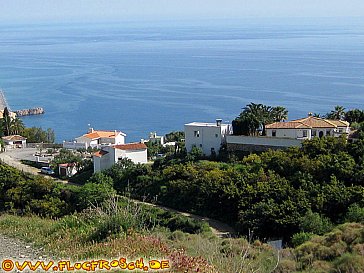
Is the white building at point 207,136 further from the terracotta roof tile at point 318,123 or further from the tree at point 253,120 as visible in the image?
the terracotta roof tile at point 318,123

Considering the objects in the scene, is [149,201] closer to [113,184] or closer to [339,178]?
[113,184]

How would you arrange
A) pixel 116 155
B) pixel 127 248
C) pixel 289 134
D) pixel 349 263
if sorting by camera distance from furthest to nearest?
pixel 116 155, pixel 289 134, pixel 349 263, pixel 127 248

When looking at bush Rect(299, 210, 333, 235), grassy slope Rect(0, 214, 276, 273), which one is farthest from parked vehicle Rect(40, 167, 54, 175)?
grassy slope Rect(0, 214, 276, 273)

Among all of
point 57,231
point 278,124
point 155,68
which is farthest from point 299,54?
point 57,231

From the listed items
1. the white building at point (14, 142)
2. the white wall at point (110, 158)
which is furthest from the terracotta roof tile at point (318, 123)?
the white building at point (14, 142)

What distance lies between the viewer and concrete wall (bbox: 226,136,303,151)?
55.5ft

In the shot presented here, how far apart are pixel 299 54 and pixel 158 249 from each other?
258ft

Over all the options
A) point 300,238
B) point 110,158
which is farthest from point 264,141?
point 300,238

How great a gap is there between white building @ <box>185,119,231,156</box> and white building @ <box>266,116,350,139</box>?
4.79 ft

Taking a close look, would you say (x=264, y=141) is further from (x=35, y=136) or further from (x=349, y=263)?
(x=35, y=136)

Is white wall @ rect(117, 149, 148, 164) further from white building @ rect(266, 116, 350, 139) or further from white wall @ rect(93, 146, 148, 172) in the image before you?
white building @ rect(266, 116, 350, 139)

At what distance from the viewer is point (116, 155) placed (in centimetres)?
1852

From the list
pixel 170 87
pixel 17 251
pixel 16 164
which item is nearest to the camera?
pixel 17 251

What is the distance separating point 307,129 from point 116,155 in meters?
6.09
